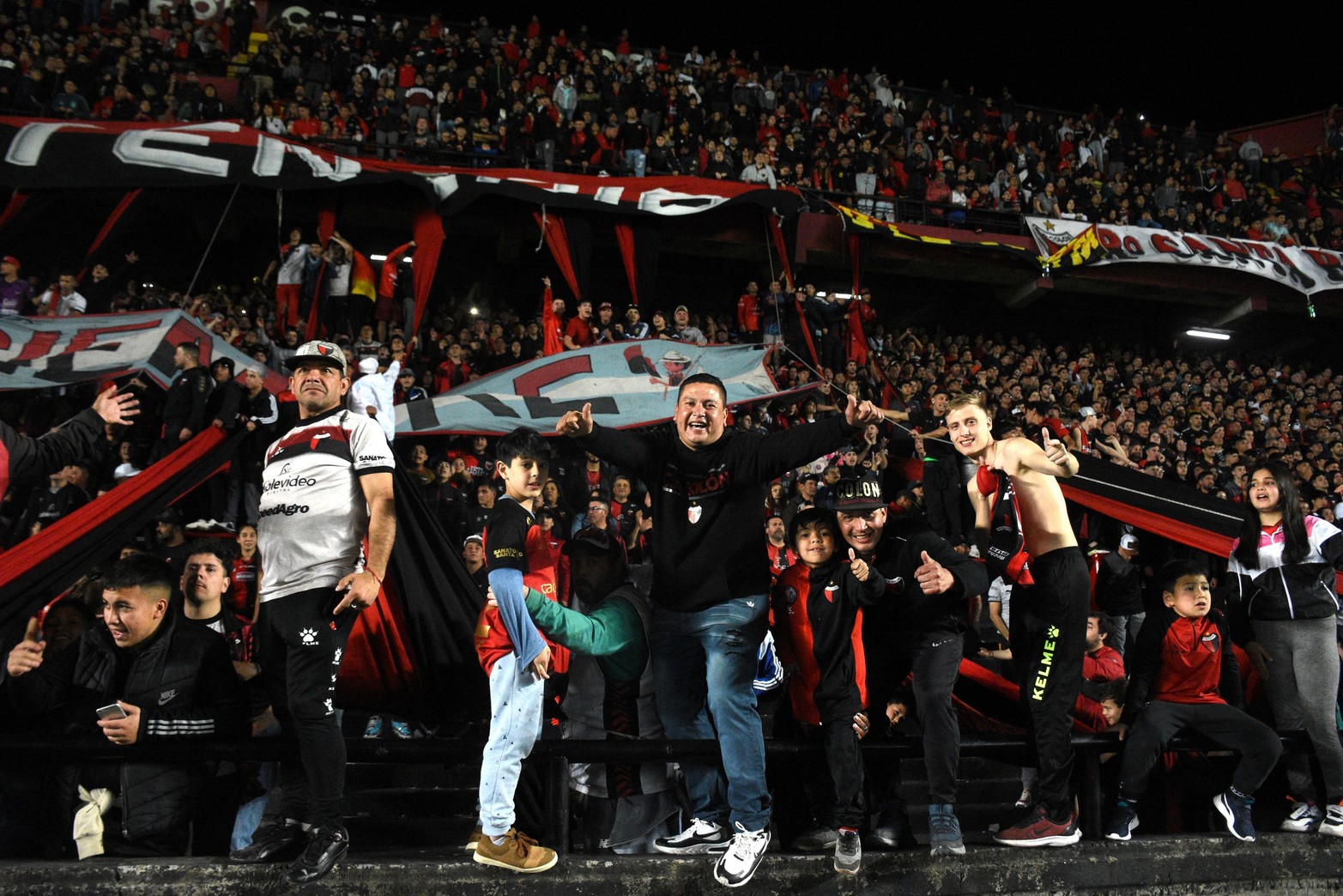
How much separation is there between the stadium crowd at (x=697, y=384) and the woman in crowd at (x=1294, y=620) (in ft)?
0.08

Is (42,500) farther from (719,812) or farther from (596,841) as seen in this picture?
(719,812)

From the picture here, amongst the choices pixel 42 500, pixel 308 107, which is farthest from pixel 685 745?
pixel 308 107

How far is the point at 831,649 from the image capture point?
3.51 m

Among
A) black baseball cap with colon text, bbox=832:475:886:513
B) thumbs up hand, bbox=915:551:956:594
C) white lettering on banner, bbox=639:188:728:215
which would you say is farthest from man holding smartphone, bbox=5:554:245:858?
white lettering on banner, bbox=639:188:728:215

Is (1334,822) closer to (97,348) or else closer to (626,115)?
(97,348)

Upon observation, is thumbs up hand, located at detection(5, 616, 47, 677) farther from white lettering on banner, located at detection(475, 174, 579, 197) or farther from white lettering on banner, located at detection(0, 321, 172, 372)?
white lettering on banner, located at detection(475, 174, 579, 197)

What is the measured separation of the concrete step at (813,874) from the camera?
9.57ft

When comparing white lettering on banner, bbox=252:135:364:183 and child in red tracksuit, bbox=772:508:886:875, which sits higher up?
white lettering on banner, bbox=252:135:364:183

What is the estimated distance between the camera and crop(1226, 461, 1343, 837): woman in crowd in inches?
160

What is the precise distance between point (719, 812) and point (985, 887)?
100 centimetres

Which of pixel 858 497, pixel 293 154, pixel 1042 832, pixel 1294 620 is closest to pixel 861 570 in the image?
pixel 858 497

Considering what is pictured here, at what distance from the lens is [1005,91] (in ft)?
70.5

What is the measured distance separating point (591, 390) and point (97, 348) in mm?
4596

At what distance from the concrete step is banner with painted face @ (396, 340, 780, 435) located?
5661mm
